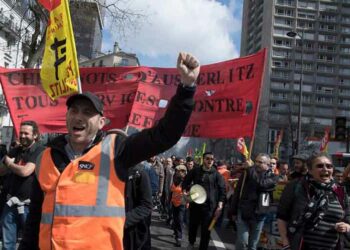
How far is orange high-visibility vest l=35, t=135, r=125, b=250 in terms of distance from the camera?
94.0 inches

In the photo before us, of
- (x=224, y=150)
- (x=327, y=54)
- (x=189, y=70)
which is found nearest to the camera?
(x=189, y=70)

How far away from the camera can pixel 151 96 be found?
7219 mm

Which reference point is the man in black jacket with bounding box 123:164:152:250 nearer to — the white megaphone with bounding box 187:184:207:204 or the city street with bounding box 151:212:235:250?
the white megaphone with bounding box 187:184:207:204

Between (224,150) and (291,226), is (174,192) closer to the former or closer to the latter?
(291,226)

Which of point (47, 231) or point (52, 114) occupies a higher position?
point (52, 114)

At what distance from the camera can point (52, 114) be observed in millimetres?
7141

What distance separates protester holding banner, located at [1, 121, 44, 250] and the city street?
3.91 meters

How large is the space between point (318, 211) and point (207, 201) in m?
3.95

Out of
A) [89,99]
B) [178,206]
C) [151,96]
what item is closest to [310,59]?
[178,206]

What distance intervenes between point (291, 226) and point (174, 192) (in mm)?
6538

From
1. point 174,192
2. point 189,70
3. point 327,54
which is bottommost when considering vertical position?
point 174,192

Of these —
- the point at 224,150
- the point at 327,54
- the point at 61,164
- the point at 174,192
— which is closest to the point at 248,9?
the point at 327,54

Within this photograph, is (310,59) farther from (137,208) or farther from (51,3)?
(137,208)

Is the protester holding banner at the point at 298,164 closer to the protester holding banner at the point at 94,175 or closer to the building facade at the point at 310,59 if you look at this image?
the protester holding banner at the point at 94,175
